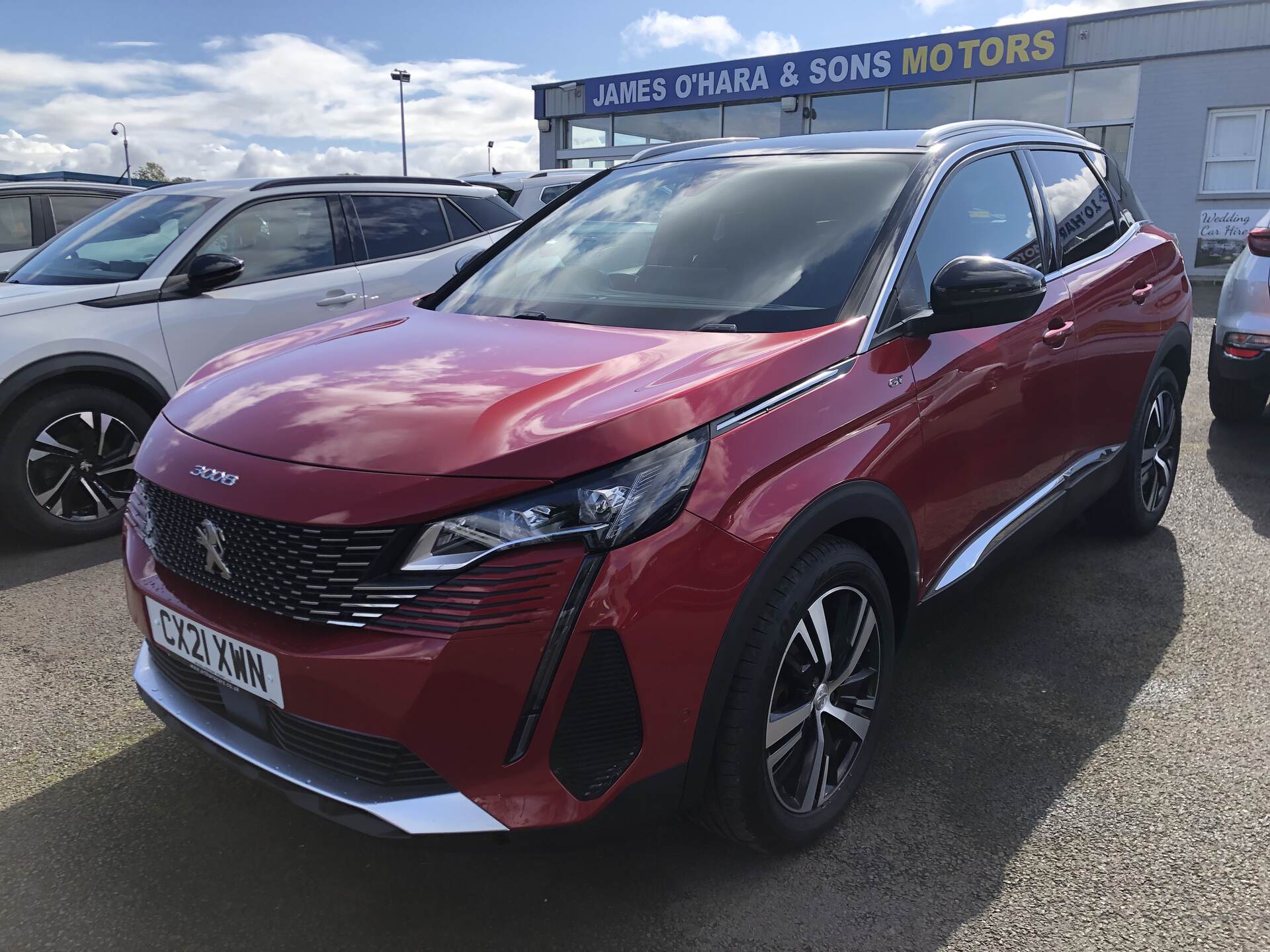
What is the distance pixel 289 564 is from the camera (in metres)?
1.88

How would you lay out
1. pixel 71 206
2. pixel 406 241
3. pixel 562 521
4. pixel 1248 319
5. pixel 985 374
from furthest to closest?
pixel 71 206 < pixel 406 241 < pixel 1248 319 < pixel 985 374 < pixel 562 521

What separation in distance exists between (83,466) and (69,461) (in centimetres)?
6

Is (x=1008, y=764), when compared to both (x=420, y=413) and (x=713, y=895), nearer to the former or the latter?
(x=713, y=895)

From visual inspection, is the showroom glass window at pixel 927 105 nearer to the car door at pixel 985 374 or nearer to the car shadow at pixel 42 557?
the car door at pixel 985 374

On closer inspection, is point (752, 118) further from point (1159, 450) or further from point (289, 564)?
point (289, 564)

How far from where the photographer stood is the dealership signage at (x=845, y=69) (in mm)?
20562

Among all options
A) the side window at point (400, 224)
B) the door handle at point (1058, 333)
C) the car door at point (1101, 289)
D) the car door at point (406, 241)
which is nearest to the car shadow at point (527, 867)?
the door handle at point (1058, 333)

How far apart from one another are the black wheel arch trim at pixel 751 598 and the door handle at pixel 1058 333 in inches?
51.3

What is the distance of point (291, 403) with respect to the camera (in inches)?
86.1

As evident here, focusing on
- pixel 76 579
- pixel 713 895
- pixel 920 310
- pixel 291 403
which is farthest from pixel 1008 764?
pixel 76 579

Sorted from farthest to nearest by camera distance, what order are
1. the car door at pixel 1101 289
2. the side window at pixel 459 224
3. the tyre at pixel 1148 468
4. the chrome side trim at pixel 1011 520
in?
the side window at pixel 459 224 → the tyre at pixel 1148 468 → the car door at pixel 1101 289 → the chrome side trim at pixel 1011 520

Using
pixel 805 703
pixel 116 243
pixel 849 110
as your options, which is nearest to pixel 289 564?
pixel 805 703

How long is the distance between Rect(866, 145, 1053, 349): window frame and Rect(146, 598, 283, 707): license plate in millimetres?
1565

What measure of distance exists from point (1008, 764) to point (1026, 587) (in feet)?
4.72
